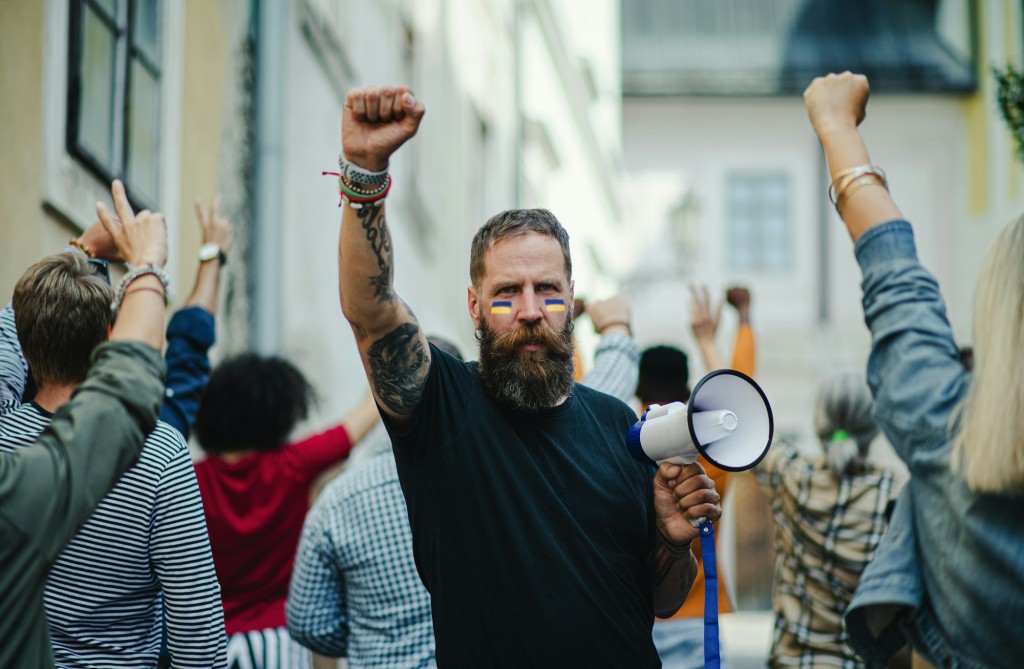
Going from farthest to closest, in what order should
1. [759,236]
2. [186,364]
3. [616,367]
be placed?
[759,236] → [616,367] → [186,364]

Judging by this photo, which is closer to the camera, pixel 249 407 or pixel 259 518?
pixel 259 518

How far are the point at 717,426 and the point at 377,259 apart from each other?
2.76ft

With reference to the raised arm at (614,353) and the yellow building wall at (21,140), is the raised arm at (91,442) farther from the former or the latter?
the yellow building wall at (21,140)

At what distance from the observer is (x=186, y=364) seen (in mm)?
4070

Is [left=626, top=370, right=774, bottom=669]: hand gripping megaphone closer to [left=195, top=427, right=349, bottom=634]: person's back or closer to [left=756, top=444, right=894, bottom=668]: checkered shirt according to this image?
[left=195, top=427, right=349, bottom=634]: person's back

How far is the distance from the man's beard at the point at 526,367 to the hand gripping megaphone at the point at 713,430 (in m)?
0.23

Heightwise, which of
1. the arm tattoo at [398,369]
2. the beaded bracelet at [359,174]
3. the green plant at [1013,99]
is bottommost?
the arm tattoo at [398,369]

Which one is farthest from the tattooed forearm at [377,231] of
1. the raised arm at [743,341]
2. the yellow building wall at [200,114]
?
the yellow building wall at [200,114]

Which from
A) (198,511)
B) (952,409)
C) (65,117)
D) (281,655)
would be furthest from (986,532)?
(65,117)

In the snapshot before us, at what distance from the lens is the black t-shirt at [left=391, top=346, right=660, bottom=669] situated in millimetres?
2975

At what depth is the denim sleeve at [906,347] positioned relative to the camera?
2.41 m

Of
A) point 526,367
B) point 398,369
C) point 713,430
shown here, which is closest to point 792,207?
point 526,367

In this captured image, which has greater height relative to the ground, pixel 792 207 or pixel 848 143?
pixel 792 207

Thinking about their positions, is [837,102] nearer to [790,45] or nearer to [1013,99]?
[1013,99]
